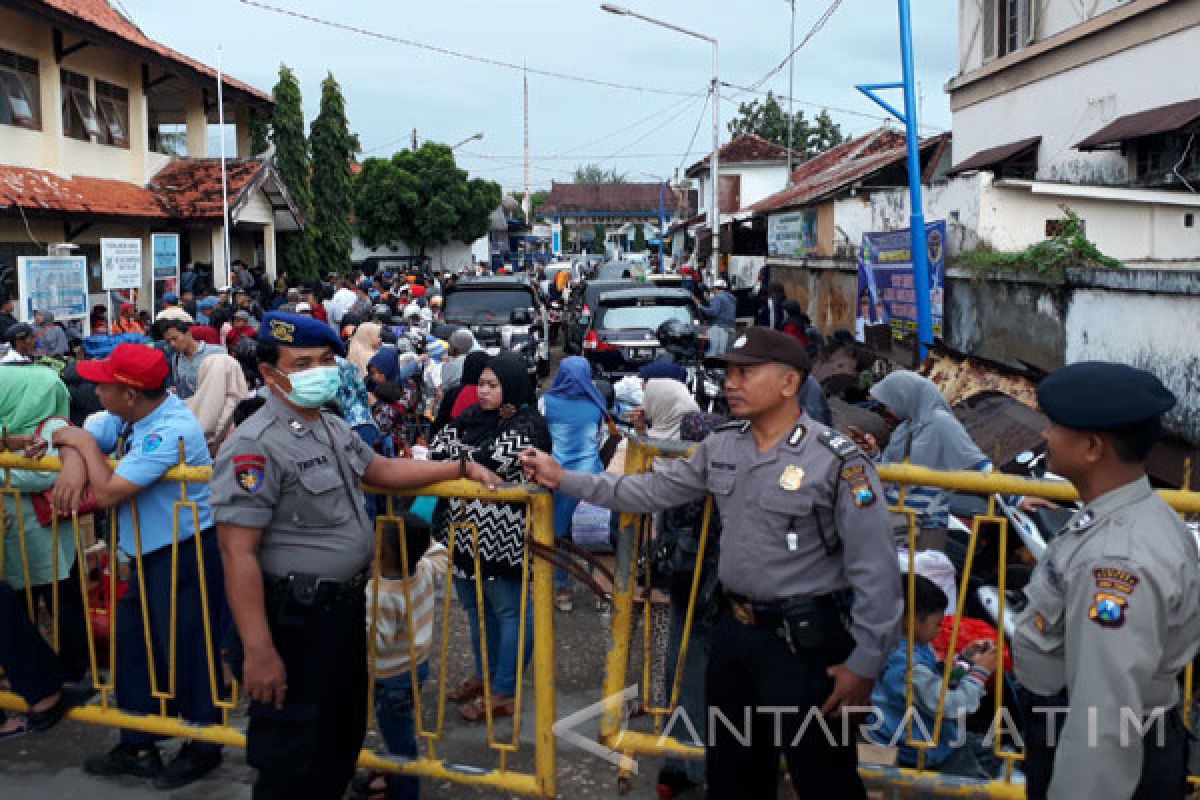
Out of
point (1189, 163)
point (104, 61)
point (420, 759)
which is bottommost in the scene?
point (420, 759)

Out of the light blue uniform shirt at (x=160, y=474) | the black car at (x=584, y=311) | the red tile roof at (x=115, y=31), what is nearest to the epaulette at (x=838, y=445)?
the light blue uniform shirt at (x=160, y=474)

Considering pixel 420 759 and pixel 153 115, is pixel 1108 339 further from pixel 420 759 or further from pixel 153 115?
pixel 153 115

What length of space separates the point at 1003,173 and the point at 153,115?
20757mm

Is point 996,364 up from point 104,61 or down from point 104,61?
down

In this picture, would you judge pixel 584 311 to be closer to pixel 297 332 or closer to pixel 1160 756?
pixel 297 332

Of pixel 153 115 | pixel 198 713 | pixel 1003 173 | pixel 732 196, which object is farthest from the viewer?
pixel 732 196

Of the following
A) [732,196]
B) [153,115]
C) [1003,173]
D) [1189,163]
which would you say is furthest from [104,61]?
[732,196]

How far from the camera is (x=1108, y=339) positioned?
9164 mm

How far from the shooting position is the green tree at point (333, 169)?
3388cm

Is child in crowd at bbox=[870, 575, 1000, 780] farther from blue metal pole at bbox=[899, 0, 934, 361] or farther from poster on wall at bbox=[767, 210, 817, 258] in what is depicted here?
poster on wall at bbox=[767, 210, 817, 258]

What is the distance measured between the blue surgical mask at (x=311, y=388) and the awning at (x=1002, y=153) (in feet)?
50.5

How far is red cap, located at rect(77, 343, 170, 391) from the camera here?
3891mm

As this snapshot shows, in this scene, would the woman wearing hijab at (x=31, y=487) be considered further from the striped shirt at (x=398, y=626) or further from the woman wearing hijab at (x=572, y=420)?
the woman wearing hijab at (x=572, y=420)

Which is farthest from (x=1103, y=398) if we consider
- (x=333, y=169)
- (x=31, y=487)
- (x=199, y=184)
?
(x=333, y=169)
